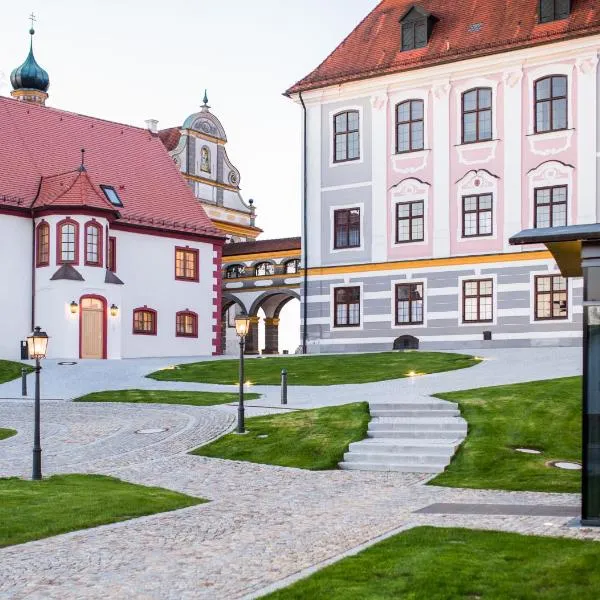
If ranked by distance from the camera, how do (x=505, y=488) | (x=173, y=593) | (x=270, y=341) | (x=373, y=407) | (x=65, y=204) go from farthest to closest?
(x=270, y=341) → (x=65, y=204) → (x=373, y=407) → (x=505, y=488) → (x=173, y=593)

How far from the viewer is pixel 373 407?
21.2 metres

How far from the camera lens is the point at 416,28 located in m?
40.1

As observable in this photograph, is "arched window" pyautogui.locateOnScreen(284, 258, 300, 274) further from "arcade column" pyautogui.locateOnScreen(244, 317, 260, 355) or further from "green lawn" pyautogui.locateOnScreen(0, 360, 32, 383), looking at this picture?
"green lawn" pyautogui.locateOnScreen(0, 360, 32, 383)

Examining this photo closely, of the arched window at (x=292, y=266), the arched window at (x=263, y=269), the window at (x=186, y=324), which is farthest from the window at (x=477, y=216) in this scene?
the arched window at (x=263, y=269)

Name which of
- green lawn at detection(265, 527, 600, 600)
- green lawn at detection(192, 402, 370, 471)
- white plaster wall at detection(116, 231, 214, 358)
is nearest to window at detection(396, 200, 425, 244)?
white plaster wall at detection(116, 231, 214, 358)

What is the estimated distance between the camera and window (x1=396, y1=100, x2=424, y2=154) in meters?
39.7

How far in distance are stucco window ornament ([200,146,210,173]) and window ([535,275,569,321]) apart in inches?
1154

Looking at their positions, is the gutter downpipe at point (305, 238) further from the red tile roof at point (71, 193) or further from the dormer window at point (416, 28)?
the red tile roof at point (71, 193)

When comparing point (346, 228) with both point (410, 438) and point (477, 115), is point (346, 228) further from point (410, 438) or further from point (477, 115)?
point (410, 438)

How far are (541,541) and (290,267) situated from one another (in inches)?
1617

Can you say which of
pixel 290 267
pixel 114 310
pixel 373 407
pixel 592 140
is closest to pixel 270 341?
pixel 290 267

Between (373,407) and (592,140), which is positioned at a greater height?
(592,140)

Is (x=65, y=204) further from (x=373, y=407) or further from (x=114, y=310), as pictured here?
(x=373, y=407)

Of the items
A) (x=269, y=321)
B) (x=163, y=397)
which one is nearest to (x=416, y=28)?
(x=163, y=397)
